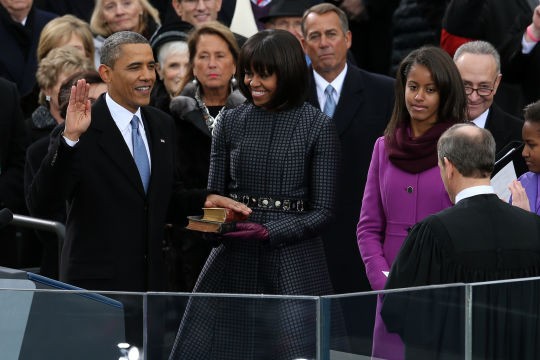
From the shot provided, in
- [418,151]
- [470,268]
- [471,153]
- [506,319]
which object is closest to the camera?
[506,319]

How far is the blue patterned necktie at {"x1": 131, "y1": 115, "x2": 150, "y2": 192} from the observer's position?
672 centimetres

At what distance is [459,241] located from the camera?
17.1 feet

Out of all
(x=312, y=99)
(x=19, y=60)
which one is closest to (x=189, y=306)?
(x=312, y=99)

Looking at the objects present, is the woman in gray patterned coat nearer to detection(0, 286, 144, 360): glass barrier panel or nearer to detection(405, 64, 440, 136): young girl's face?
detection(405, 64, 440, 136): young girl's face

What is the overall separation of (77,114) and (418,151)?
1.63 m

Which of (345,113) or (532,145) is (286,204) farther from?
(345,113)

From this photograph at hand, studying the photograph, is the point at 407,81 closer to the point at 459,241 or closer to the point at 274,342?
the point at 459,241

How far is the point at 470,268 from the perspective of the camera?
520 centimetres

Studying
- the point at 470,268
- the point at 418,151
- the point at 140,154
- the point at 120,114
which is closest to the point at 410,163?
the point at 418,151

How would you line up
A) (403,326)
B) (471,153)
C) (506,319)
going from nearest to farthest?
(403,326), (506,319), (471,153)

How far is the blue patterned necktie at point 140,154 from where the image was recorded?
672 cm

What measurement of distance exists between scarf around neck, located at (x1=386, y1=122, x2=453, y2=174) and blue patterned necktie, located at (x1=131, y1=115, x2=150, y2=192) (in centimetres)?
125

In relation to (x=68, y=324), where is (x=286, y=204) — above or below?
above

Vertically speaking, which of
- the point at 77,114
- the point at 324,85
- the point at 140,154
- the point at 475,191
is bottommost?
the point at 475,191
